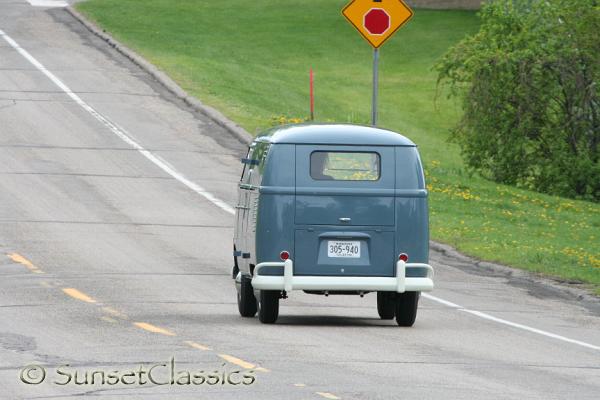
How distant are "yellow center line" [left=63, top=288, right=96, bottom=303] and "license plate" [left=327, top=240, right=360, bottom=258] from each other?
308cm

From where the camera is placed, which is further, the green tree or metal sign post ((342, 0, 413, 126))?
the green tree

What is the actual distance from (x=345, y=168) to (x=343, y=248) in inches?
37.1

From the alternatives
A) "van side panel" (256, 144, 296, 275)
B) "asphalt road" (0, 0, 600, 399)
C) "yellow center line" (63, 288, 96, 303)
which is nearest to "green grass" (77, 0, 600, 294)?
"asphalt road" (0, 0, 600, 399)

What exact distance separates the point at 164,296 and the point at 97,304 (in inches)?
46.4

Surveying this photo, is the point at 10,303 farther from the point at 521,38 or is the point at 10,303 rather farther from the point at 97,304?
the point at 521,38

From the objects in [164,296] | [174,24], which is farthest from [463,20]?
[164,296]

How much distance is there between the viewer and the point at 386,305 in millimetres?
17578

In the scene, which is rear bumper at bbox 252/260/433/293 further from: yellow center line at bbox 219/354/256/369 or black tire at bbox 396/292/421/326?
yellow center line at bbox 219/354/256/369

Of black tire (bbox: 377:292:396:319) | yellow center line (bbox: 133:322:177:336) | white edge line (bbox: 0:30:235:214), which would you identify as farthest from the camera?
white edge line (bbox: 0:30:235:214)

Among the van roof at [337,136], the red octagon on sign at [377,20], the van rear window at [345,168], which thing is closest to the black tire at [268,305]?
the van rear window at [345,168]

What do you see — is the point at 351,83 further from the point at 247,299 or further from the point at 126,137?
the point at 247,299

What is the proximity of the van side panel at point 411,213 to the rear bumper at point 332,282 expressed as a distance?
0.76 ft

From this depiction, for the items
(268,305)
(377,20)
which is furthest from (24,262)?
(377,20)

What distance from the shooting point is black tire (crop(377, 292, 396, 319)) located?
1748 cm
